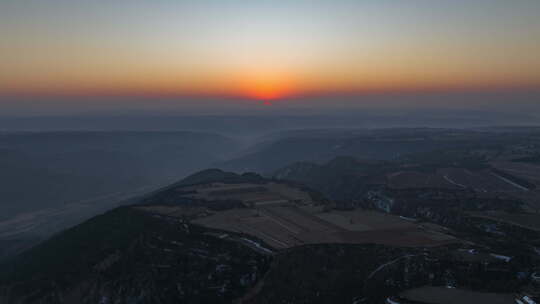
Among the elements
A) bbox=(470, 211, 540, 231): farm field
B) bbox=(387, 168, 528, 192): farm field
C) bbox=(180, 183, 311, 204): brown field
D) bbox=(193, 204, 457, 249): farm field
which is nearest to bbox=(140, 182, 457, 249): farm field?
bbox=(193, 204, 457, 249): farm field

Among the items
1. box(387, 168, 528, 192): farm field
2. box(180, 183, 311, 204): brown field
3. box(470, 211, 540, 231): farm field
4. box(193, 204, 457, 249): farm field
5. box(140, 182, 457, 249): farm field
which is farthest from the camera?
box(387, 168, 528, 192): farm field

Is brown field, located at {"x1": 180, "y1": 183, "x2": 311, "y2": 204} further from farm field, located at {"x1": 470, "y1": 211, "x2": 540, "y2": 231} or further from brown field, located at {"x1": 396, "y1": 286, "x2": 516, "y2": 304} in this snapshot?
brown field, located at {"x1": 396, "y1": 286, "x2": 516, "y2": 304}

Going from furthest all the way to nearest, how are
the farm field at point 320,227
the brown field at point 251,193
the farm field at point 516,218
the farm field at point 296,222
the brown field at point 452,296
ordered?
the brown field at point 251,193 < the farm field at point 516,218 < the farm field at point 296,222 < the farm field at point 320,227 < the brown field at point 452,296

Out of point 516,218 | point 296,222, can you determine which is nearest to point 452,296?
point 296,222

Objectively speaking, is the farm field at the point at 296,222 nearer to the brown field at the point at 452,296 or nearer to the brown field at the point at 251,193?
the brown field at the point at 251,193

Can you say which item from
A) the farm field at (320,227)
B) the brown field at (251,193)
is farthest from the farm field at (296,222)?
the brown field at (251,193)

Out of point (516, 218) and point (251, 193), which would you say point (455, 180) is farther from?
point (251, 193)

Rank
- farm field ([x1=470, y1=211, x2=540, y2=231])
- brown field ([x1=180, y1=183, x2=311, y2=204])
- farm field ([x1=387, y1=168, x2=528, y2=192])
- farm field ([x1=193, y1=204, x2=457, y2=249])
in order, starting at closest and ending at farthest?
farm field ([x1=193, y1=204, x2=457, y2=249]), farm field ([x1=470, y1=211, x2=540, y2=231]), brown field ([x1=180, y1=183, x2=311, y2=204]), farm field ([x1=387, y1=168, x2=528, y2=192])

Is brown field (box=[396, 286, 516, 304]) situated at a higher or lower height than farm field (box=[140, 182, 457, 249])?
higher

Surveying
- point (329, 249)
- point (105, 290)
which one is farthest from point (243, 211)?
point (105, 290)
